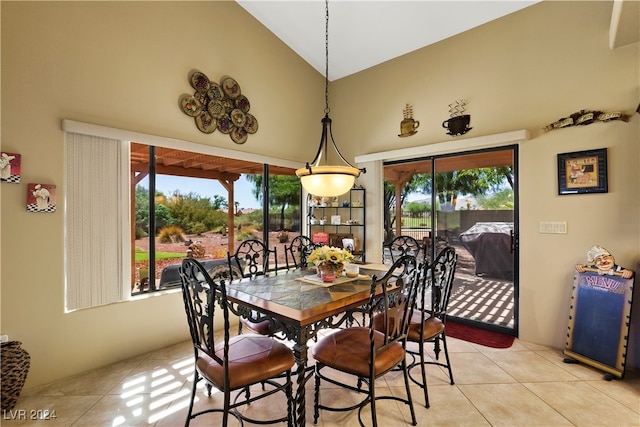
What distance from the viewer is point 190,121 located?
10.5ft

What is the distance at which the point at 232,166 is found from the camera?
376 centimetres

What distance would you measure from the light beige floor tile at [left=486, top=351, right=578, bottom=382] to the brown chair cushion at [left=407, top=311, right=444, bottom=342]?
831mm

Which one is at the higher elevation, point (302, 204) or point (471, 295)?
point (302, 204)

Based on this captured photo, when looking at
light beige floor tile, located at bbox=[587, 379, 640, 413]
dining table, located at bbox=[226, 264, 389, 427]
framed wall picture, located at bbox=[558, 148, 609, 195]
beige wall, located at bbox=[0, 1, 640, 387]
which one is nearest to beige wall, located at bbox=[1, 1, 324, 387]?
beige wall, located at bbox=[0, 1, 640, 387]

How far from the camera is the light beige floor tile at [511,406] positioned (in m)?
1.91

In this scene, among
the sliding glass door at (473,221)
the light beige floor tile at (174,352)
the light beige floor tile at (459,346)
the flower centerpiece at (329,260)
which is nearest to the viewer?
the flower centerpiece at (329,260)

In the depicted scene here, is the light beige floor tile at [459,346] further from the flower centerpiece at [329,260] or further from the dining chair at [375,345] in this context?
the flower centerpiece at [329,260]

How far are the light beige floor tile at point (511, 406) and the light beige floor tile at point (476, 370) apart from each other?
77 millimetres

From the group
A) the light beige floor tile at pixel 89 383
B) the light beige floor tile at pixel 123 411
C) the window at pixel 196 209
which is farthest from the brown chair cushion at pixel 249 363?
the window at pixel 196 209

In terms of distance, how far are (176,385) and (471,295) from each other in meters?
3.52

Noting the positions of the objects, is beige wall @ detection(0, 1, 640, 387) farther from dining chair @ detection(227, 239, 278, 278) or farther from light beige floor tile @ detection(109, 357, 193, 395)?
dining chair @ detection(227, 239, 278, 278)

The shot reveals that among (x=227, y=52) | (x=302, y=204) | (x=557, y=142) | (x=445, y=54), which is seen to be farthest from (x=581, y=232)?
(x=227, y=52)

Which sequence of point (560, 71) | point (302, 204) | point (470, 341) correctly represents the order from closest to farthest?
point (560, 71), point (470, 341), point (302, 204)

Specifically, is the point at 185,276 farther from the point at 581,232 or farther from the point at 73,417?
the point at 581,232
